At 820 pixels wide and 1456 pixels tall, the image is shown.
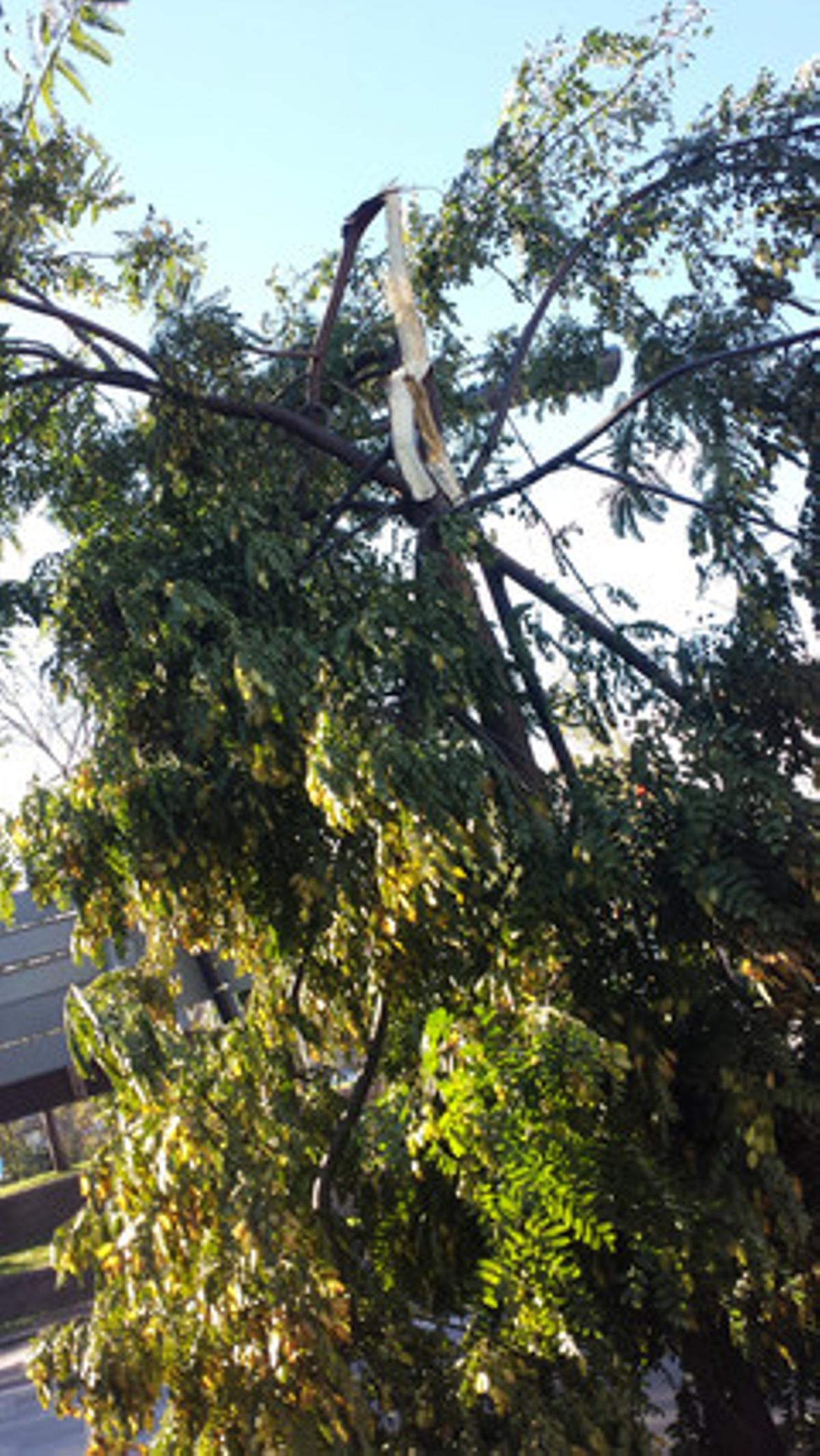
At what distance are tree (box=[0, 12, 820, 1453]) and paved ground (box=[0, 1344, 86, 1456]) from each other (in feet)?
25.6

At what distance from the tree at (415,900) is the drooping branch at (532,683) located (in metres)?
0.02

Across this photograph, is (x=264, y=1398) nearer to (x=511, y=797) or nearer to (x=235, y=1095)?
(x=235, y=1095)

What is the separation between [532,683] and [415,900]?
53.5 inches

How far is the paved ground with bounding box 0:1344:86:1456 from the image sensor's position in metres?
13.2

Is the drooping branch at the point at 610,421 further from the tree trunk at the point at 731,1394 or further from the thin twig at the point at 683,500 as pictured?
the tree trunk at the point at 731,1394

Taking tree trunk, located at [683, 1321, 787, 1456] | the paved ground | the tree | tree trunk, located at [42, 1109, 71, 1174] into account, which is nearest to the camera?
the tree

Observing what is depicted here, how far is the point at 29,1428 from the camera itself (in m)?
14.3

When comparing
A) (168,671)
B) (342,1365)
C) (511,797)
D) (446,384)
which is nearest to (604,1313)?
(342,1365)

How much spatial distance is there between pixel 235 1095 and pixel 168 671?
4.31 ft

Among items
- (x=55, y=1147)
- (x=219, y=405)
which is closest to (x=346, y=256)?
(x=219, y=405)

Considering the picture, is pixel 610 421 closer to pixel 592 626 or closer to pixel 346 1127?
pixel 592 626

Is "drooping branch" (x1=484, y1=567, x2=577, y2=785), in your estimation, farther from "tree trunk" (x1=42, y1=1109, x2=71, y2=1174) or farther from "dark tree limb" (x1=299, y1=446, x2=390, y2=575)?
"tree trunk" (x1=42, y1=1109, x2=71, y2=1174)

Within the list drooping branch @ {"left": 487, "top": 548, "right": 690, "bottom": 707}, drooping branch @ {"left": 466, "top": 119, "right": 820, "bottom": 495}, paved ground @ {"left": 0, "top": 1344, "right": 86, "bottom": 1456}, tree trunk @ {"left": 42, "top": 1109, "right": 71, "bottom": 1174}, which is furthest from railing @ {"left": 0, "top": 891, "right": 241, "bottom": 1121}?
drooping branch @ {"left": 487, "top": 548, "right": 690, "bottom": 707}

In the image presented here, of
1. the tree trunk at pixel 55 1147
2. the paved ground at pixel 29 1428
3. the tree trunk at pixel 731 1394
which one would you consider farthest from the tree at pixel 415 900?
the tree trunk at pixel 55 1147
